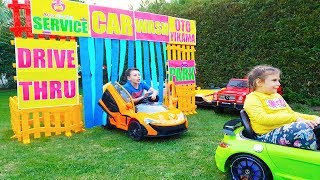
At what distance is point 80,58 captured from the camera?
5848 millimetres

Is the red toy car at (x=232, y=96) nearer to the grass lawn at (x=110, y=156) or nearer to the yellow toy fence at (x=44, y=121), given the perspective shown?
the grass lawn at (x=110, y=156)

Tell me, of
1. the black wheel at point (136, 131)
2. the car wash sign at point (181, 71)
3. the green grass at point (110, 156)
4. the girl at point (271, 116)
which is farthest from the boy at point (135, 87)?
the girl at point (271, 116)

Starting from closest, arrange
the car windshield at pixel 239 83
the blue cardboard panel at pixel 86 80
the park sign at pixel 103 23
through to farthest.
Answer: the park sign at pixel 103 23 → the blue cardboard panel at pixel 86 80 → the car windshield at pixel 239 83

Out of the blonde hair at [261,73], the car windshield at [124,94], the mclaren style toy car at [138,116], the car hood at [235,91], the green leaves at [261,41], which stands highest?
the green leaves at [261,41]

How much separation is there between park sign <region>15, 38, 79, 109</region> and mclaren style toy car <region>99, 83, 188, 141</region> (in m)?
0.67

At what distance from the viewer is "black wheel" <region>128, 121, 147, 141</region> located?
4.94 m

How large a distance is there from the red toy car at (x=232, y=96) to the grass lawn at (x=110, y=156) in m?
1.33

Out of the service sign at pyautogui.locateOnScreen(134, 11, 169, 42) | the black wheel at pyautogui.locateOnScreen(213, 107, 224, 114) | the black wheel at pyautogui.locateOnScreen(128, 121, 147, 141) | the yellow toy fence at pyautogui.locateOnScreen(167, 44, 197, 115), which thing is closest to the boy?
the black wheel at pyautogui.locateOnScreen(128, 121, 147, 141)

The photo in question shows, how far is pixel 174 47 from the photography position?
7.42 m

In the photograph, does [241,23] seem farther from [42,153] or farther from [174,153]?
[42,153]

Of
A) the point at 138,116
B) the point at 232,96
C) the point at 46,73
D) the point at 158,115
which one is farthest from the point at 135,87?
the point at 232,96

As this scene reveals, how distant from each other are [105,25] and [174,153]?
299 cm

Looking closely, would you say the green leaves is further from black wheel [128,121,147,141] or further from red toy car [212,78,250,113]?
black wheel [128,121,147,141]

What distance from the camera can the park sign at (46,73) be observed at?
5.06 meters
